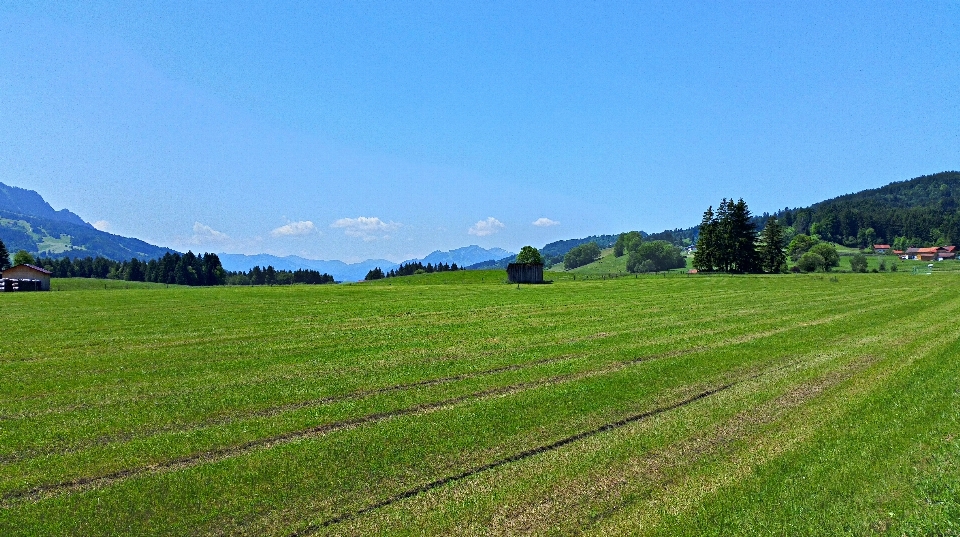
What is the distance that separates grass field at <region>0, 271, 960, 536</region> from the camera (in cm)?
691

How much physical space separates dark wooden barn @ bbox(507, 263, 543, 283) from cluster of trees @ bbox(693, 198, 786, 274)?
33465 millimetres

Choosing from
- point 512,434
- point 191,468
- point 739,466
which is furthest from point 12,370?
point 739,466

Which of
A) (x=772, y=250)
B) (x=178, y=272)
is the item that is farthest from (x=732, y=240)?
(x=178, y=272)

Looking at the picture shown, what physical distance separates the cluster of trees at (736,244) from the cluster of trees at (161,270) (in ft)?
440

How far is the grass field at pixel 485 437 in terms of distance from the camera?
6.91 metres

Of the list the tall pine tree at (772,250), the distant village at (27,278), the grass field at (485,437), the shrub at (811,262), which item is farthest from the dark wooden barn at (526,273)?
the grass field at (485,437)

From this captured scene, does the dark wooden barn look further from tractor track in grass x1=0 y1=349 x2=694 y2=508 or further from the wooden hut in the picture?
tractor track in grass x1=0 y1=349 x2=694 y2=508

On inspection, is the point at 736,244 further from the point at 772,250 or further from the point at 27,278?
the point at 27,278

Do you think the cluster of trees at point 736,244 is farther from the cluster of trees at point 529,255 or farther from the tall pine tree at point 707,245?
the cluster of trees at point 529,255

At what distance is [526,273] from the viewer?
316 feet

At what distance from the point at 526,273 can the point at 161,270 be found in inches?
4558

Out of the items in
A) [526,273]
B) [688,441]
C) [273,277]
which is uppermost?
[273,277]

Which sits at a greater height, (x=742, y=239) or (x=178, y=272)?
(x=178, y=272)

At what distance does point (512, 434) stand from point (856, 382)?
10158 mm
